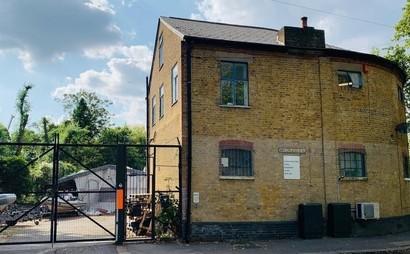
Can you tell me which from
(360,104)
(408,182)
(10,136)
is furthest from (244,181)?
(10,136)

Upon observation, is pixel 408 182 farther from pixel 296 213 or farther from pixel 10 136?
pixel 10 136

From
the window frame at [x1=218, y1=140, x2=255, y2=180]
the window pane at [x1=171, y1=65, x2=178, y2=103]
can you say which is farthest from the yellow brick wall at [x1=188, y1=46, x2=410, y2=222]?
the window pane at [x1=171, y1=65, x2=178, y2=103]

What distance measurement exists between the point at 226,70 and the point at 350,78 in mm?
5312

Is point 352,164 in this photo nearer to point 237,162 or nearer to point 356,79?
point 356,79

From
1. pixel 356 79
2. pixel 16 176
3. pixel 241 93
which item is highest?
pixel 356 79

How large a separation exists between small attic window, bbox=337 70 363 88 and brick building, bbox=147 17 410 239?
0.15 ft

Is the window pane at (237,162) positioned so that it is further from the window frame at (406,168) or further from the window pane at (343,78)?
the window frame at (406,168)

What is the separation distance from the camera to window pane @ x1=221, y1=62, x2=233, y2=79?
1573 centimetres

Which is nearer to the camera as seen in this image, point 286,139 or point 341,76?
point 286,139

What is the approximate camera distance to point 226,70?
1580cm

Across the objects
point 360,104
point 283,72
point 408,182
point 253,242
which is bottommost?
point 253,242

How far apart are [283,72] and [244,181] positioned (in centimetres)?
441

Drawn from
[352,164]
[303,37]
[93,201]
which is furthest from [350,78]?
[93,201]

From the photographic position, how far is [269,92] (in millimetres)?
15930
